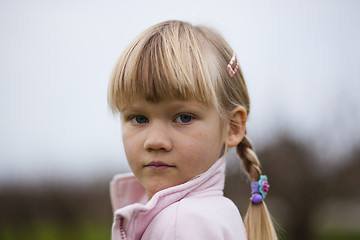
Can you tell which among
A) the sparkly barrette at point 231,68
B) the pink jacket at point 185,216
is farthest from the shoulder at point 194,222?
the sparkly barrette at point 231,68

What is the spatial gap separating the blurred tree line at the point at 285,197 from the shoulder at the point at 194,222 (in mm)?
6006

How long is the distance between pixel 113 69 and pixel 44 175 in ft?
33.3

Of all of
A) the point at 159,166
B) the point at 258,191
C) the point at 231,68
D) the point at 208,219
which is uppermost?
the point at 231,68

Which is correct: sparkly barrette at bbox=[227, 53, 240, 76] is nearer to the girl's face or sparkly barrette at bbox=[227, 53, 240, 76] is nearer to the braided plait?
the girl's face

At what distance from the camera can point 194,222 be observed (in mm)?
1668

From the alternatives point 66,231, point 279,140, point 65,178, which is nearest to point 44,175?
point 65,178

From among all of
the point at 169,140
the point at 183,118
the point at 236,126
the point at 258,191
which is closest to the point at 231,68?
the point at 236,126

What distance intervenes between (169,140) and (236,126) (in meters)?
0.51

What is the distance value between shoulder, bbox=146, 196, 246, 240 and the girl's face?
170 mm

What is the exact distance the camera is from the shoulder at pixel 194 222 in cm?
165

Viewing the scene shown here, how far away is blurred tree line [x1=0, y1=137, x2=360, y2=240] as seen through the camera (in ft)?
32.4

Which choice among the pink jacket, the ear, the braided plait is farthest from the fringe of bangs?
the braided plait

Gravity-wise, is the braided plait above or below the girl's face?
below

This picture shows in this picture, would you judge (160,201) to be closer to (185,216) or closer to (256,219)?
(185,216)
